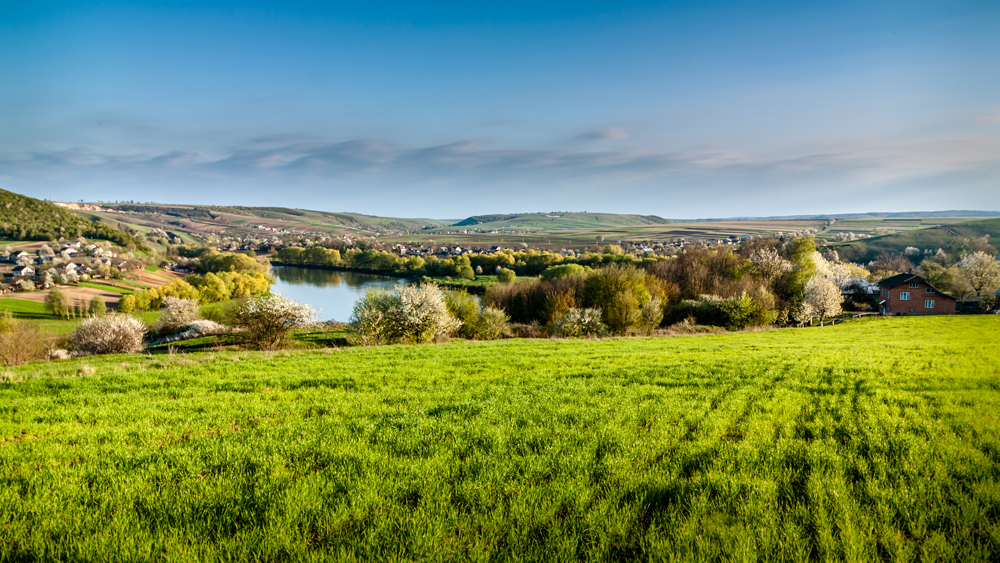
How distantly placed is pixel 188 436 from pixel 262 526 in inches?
137

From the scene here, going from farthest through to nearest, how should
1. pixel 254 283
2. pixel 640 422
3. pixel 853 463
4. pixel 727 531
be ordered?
pixel 254 283 → pixel 640 422 → pixel 853 463 → pixel 727 531

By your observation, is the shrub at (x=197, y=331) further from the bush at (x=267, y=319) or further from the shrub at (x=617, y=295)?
the shrub at (x=617, y=295)

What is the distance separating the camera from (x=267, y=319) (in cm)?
2598

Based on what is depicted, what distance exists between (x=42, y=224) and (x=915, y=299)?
208 meters

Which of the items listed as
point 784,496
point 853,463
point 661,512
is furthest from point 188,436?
point 853,463

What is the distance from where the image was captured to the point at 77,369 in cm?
1177

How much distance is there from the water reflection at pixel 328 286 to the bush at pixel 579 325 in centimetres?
4604

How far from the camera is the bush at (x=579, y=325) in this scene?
119 ft

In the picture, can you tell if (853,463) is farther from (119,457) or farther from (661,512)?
(119,457)

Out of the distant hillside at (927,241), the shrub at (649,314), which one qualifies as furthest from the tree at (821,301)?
the distant hillside at (927,241)

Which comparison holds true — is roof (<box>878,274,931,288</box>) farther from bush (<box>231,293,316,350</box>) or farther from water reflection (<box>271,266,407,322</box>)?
water reflection (<box>271,266,407,322</box>)

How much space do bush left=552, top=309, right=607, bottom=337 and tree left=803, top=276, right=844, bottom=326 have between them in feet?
81.6

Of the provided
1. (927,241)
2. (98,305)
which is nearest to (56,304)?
(98,305)

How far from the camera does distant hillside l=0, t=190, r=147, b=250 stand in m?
123
